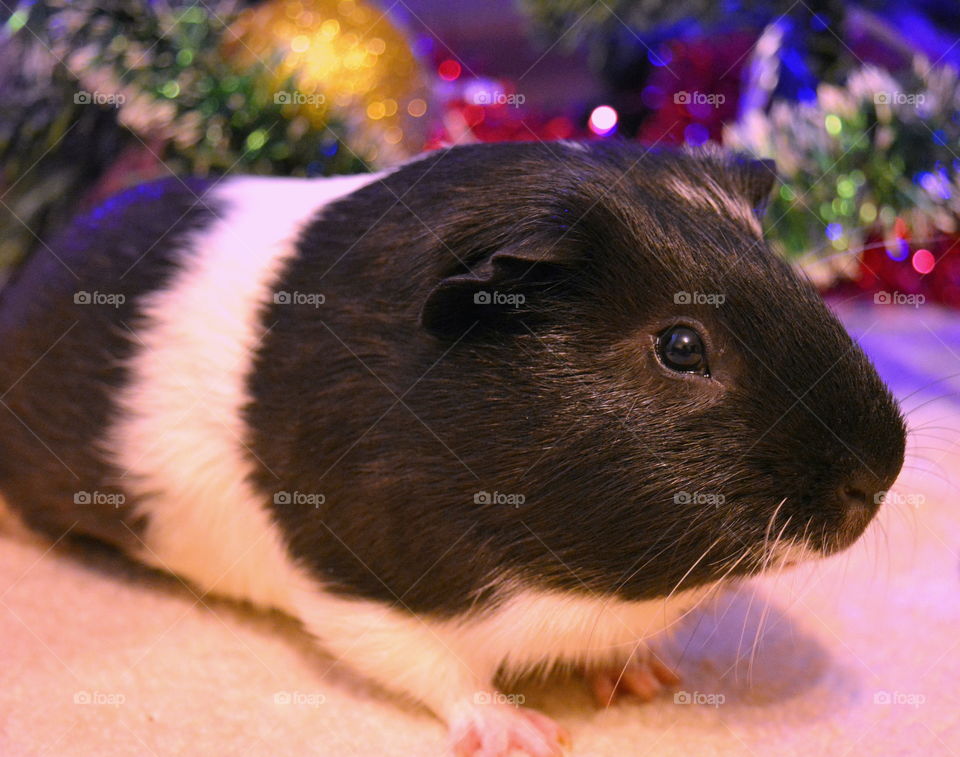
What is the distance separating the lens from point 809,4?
2.18 metres

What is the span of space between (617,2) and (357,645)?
172 cm

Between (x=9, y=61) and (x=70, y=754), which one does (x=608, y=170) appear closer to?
(x=70, y=754)

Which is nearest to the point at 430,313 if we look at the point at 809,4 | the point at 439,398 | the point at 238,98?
the point at 439,398

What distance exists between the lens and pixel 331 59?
2.04 metres
